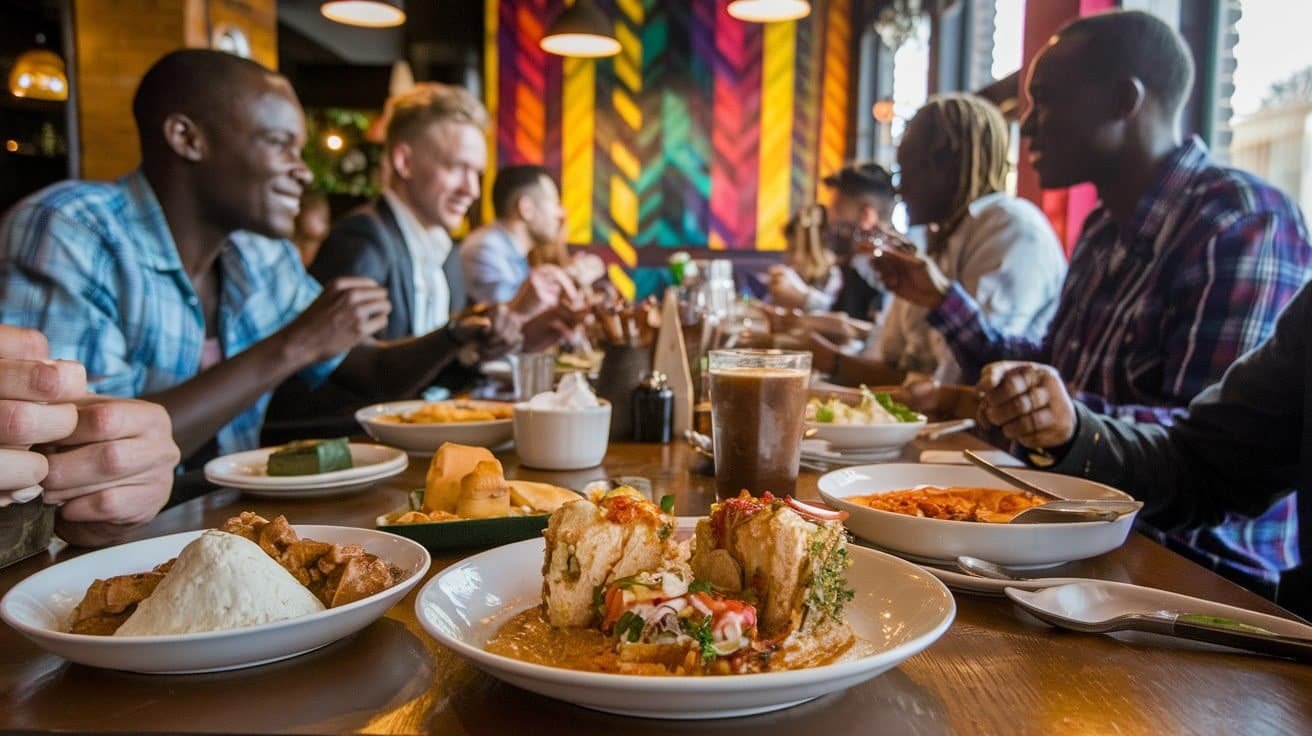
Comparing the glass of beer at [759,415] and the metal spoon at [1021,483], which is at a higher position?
the glass of beer at [759,415]

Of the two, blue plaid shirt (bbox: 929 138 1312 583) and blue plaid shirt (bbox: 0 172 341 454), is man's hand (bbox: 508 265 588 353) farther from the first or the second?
Result: blue plaid shirt (bbox: 929 138 1312 583)

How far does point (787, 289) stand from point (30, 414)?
18.2 ft

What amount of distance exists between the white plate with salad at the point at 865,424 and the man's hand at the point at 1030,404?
207mm

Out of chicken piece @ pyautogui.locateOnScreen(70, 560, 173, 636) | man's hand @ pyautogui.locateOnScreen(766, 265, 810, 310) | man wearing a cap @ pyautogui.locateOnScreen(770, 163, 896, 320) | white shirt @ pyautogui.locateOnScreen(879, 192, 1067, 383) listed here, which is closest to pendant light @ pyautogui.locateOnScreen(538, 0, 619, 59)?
man wearing a cap @ pyautogui.locateOnScreen(770, 163, 896, 320)

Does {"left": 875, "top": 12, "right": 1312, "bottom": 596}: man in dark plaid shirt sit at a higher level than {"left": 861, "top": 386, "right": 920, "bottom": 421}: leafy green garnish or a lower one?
higher

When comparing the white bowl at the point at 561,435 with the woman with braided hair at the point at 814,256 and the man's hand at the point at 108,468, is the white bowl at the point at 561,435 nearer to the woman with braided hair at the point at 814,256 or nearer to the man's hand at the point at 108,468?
the man's hand at the point at 108,468

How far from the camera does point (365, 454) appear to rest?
1659 millimetres

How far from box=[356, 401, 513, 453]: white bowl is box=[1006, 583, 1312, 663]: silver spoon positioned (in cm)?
119

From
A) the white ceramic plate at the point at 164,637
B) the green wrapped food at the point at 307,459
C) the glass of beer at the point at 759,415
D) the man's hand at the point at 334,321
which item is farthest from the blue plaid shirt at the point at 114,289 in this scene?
the glass of beer at the point at 759,415

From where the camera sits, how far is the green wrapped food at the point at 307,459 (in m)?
1.46

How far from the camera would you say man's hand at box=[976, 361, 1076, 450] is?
159cm

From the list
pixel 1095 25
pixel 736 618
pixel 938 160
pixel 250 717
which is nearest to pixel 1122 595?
pixel 736 618

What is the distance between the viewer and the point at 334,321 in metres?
2.21

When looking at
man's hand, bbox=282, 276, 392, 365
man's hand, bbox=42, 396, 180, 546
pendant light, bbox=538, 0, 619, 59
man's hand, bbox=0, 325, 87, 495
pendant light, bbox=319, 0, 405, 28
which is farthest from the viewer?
pendant light, bbox=538, 0, 619, 59
